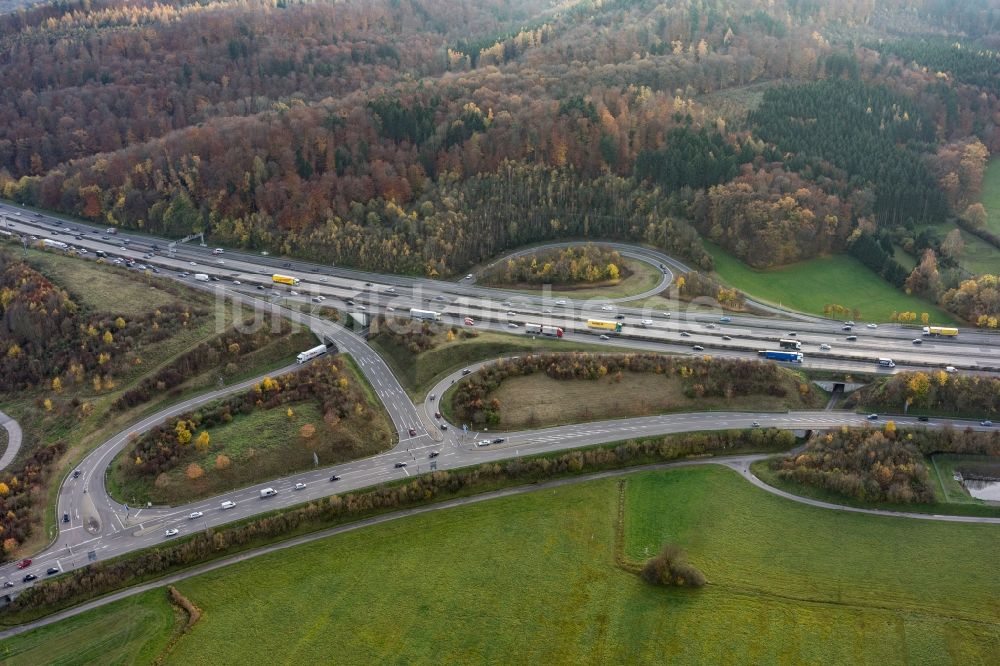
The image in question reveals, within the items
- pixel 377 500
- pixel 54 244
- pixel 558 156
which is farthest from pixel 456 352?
pixel 54 244

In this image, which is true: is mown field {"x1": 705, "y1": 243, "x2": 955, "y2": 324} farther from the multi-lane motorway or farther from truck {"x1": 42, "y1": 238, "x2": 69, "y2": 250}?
truck {"x1": 42, "y1": 238, "x2": 69, "y2": 250}

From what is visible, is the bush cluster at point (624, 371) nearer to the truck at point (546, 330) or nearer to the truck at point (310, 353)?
the truck at point (546, 330)

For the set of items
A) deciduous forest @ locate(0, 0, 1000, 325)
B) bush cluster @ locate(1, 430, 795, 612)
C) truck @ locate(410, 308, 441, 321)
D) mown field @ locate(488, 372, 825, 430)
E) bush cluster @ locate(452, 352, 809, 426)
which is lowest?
bush cluster @ locate(1, 430, 795, 612)

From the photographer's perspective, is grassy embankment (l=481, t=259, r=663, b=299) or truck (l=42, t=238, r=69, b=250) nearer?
grassy embankment (l=481, t=259, r=663, b=299)

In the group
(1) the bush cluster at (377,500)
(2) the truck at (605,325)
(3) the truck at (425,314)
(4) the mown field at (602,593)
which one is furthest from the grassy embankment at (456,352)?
(4) the mown field at (602,593)

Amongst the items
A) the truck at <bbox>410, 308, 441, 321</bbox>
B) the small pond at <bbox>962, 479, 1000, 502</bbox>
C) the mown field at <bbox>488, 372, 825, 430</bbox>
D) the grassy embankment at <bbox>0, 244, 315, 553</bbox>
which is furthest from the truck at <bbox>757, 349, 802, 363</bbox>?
the grassy embankment at <bbox>0, 244, 315, 553</bbox>
